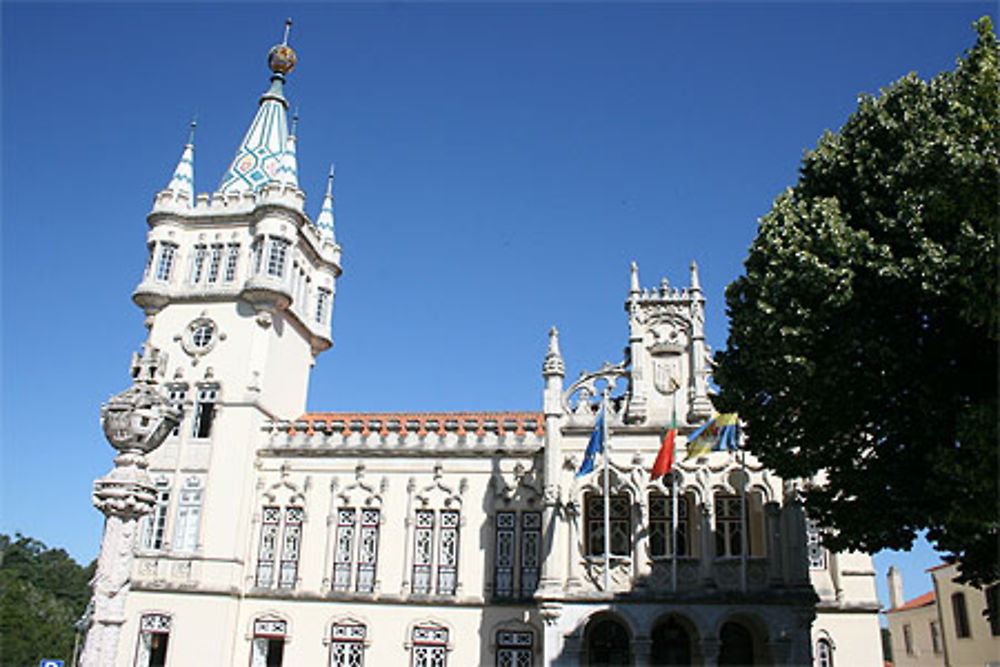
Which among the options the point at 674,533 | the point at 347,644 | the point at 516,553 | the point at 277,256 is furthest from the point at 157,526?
the point at 674,533

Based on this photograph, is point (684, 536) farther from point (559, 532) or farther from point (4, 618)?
point (4, 618)

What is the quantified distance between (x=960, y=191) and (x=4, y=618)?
50927 millimetres

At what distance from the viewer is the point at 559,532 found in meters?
25.7

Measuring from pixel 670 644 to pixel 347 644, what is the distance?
36.7ft

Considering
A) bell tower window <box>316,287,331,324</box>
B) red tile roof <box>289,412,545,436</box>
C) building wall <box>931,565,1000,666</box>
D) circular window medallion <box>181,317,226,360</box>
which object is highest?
bell tower window <box>316,287,331,324</box>

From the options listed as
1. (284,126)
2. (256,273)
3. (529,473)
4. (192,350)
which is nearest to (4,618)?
(192,350)

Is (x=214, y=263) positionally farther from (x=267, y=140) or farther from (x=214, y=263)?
(x=267, y=140)

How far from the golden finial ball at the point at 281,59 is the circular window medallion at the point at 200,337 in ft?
46.2

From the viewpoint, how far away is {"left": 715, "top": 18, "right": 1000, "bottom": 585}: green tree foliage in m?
12.9

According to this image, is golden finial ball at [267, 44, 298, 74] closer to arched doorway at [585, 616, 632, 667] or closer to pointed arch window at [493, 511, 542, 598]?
pointed arch window at [493, 511, 542, 598]

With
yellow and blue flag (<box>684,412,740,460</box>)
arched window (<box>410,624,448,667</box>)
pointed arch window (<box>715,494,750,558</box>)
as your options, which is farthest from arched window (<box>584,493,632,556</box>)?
arched window (<box>410,624,448,667</box>)

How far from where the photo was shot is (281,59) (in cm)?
3900

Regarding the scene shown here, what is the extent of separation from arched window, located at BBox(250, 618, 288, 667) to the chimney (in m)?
32.8

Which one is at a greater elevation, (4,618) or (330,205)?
(330,205)
